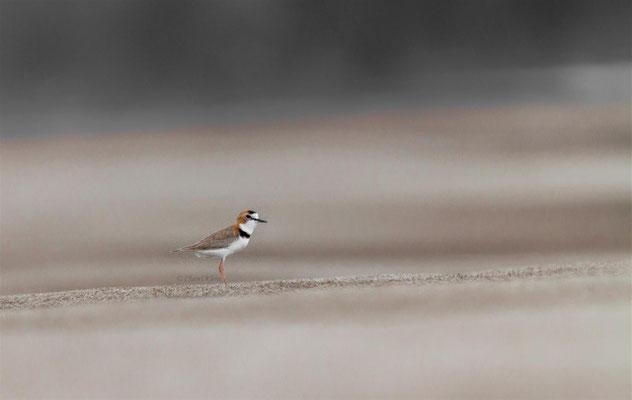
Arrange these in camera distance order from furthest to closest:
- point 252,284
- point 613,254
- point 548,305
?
1. point 613,254
2. point 252,284
3. point 548,305

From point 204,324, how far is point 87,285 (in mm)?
473

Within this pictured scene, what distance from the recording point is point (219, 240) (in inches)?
66.6

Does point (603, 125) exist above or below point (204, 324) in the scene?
above

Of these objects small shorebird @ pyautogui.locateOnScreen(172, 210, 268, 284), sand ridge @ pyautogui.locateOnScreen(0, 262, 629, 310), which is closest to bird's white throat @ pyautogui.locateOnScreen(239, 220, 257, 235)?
small shorebird @ pyautogui.locateOnScreen(172, 210, 268, 284)

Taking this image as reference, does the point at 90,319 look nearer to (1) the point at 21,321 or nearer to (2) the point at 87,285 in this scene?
(1) the point at 21,321

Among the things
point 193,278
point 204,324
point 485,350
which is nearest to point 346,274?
point 193,278

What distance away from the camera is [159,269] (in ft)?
6.31

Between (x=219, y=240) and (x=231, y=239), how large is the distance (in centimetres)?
3

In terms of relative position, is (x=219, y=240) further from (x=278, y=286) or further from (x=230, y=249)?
(x=278, y=286)

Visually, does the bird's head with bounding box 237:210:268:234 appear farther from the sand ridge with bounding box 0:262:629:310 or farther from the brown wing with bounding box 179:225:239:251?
the sand ridge with bounding box 0:262:629:310

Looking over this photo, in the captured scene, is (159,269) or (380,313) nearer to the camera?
(380,313)

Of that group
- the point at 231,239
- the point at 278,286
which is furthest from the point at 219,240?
the point at 278,286

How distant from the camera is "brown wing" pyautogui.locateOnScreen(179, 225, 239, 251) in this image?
5.51ft

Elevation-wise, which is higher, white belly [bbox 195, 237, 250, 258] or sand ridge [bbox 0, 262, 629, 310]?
white belly [bbox 195, 237, 250, 258]
